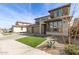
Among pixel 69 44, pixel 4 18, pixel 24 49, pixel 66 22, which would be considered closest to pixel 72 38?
pixel 69 44

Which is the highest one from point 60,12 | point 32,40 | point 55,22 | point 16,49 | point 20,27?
point 60,12

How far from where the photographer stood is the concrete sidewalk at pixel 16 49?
15.5ft

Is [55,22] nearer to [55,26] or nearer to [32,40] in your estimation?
[55,26]

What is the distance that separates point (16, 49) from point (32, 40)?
633 mm

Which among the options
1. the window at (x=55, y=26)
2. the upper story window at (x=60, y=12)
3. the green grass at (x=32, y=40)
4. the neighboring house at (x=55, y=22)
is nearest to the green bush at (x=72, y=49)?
the neighboring house at (x=55, y=22)

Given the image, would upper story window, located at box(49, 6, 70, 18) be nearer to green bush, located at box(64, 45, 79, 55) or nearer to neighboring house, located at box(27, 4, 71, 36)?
neighboring house, located at box(27, 4, 71, 36)

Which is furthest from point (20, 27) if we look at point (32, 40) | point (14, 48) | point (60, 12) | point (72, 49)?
point (72, 49)

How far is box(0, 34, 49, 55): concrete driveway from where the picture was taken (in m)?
4.73

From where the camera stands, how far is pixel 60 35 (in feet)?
15.8

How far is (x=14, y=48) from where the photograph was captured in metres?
4.82

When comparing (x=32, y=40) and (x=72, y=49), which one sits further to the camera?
(x=32, y=40)

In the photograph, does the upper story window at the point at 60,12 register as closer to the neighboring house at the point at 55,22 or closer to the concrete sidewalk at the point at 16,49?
the neighboring house at the point at 55,22
